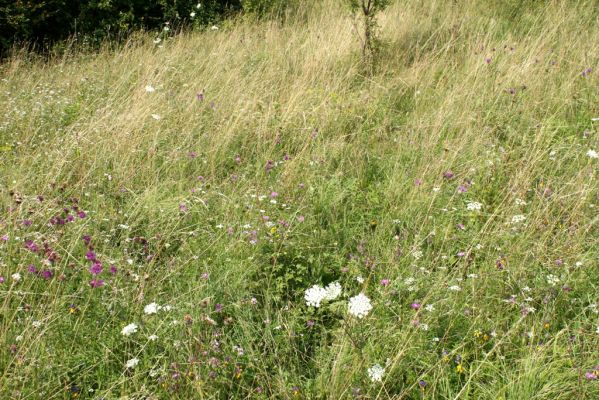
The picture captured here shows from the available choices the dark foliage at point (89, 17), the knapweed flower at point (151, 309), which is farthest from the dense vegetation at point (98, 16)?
the knapweed flower at point (151, 309)

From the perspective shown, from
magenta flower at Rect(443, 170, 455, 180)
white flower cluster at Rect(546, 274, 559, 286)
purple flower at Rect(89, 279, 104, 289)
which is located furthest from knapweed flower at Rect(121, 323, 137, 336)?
magenta flower at Rect(443, 170, 455, 180)

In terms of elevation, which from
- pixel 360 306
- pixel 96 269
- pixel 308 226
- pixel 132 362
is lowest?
pixel 308 226

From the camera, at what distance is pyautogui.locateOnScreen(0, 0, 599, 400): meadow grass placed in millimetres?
2062

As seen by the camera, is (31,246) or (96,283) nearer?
(96,283)

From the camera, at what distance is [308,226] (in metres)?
3.01

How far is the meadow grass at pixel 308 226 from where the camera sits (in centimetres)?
206

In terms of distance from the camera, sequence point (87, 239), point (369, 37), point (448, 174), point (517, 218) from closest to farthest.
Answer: point (87, 239) → point (517, 218) → point (448, 174) → point (369, 37)

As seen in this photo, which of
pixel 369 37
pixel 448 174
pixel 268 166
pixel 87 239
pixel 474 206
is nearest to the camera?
pixel 87 239

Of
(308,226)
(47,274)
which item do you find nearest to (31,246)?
(47,274)

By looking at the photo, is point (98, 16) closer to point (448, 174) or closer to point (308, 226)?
point (308, 226)

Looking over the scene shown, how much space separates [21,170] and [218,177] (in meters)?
1.32

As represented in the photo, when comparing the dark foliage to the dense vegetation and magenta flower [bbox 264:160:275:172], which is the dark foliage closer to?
the dense vegetation

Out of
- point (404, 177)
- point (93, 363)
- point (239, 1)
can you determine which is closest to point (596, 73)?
point (404, 177)

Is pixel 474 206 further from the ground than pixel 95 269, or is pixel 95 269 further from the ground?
pixel 95 269
